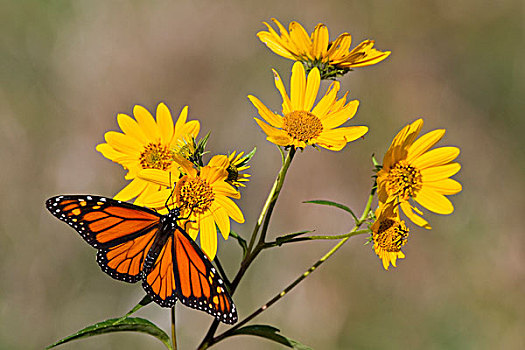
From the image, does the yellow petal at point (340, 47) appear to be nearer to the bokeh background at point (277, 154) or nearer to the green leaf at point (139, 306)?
the green leaf at point (139, 306)

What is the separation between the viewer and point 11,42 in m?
4.81

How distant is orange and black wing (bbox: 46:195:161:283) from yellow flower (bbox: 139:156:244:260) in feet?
0.29

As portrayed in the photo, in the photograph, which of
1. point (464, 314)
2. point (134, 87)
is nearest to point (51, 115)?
point (134, 87)

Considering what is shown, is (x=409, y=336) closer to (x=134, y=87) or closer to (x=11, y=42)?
(x=134, y=87)

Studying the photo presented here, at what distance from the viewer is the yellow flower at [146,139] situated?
5.57ft

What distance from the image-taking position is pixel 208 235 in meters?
1.55

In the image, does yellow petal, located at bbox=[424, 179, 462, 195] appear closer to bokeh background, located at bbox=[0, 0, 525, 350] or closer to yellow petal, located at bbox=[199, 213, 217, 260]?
yellow petal, located at bbox=[199, 213, 217, 260]

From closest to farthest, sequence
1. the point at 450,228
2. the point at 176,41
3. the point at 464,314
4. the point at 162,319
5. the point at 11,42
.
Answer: the point at 162,319, the point at 464,314, the point at 450,228, the point at 11,42, the point at 176,41

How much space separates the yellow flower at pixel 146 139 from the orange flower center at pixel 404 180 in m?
0.62

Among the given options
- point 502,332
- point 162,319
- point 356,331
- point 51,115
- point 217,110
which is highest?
point 217,110

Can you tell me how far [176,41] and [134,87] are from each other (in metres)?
0.62

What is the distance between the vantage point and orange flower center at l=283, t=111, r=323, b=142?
5.13ft

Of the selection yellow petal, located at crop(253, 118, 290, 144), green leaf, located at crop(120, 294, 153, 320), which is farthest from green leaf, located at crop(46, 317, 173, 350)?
yellow petal, located at crop(253, 118, 290, 144)

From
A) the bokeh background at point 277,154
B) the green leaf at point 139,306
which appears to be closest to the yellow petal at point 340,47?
the green leaf at point 139,306
